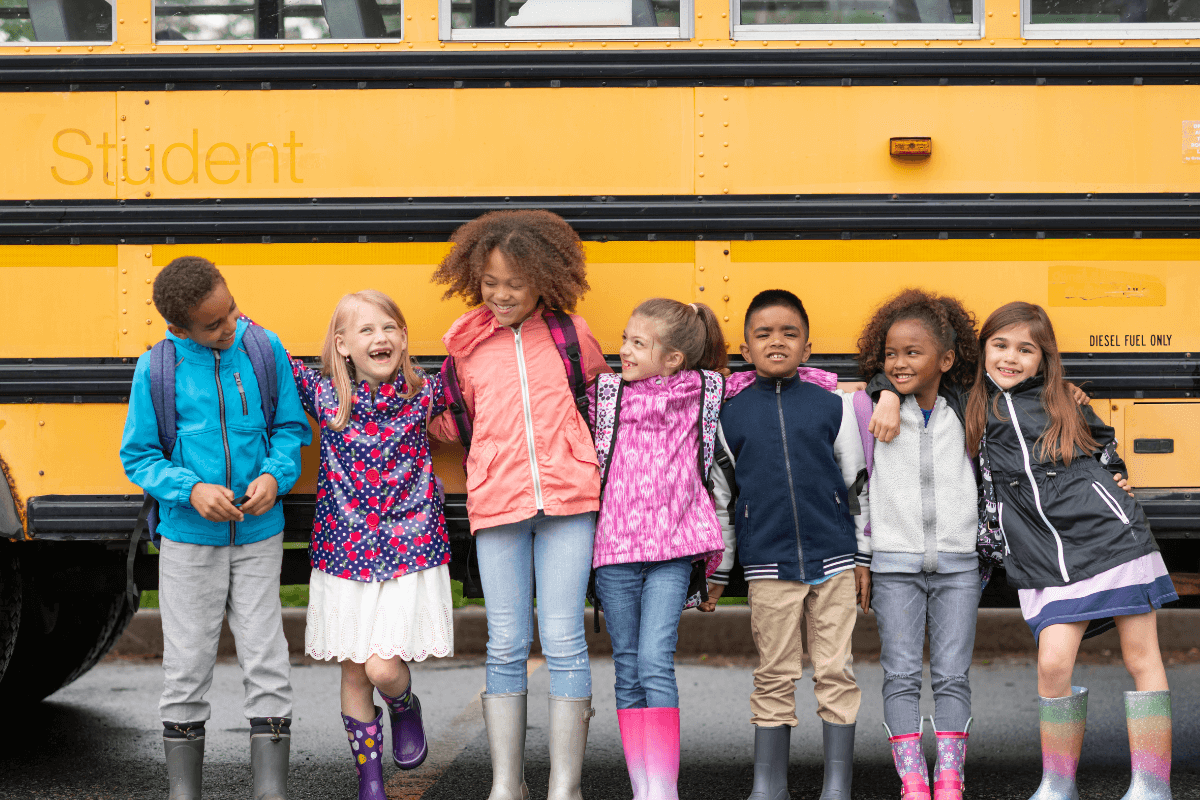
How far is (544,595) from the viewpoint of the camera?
2500 millimetres

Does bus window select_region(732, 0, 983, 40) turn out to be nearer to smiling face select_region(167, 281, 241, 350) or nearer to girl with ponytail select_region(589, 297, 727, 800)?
girl with ponytail select_region(589, 297, 727, 800)

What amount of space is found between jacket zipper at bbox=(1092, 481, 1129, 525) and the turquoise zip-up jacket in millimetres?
1906

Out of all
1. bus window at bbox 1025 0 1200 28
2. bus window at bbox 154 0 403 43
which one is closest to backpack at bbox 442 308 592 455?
bus window at bbox 154 0 403 43

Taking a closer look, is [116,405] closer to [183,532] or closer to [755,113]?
[183,532]

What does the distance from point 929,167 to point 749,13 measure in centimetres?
58

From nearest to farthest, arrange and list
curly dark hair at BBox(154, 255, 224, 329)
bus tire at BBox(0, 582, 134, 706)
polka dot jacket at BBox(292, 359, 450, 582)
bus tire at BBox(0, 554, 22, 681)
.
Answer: curly dark hair at BBox(154, 255, 224, 329) < polka dot jacket at BBox(292, 359, 450, 582) < bus tire at BBox(0, 554, 22, 681) < bus tire at BBox(0, 582, 134, 706)

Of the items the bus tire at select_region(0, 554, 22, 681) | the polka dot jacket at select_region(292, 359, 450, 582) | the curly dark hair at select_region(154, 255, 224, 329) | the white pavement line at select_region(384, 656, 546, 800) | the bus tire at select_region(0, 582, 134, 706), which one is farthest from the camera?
the bus tire at select_region(0, 582, 134, 706)

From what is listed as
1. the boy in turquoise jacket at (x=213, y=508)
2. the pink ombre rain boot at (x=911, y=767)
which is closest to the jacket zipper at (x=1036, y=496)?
the pink ombre rain boot at (x=911, y=767)

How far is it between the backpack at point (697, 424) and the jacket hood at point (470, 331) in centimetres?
30

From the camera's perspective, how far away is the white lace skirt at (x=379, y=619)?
2.50 meters

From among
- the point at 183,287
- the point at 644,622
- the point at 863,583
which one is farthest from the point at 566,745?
the point at 183,287

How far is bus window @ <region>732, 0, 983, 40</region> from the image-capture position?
2.57 metres

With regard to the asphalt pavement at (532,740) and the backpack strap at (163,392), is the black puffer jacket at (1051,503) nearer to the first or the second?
the asphalt pavement at (532,740)

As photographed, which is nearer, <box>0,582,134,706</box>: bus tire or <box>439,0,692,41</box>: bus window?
<box>439,0,692,41</box>: bus window
